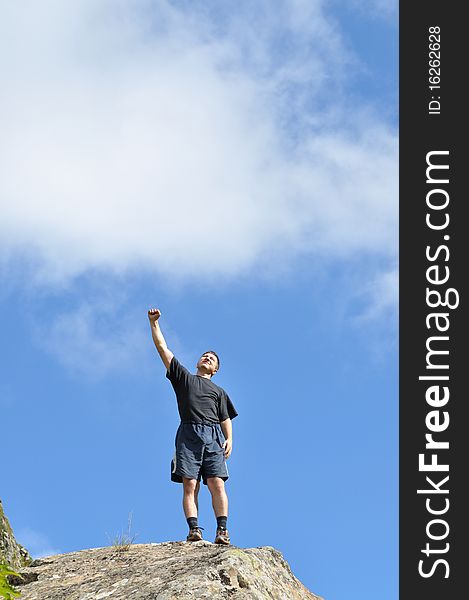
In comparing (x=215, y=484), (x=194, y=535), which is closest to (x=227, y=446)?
(x=215, y=484)

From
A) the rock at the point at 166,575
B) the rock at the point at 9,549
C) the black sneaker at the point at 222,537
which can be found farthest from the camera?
the rock at the point at 9,549

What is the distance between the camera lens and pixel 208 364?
11.4m

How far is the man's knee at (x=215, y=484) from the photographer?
34.9 feet

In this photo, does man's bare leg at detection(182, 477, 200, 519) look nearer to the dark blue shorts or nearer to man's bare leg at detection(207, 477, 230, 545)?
the dark blue shorts

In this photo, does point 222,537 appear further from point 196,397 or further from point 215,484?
point 196,397

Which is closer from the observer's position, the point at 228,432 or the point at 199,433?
the point at 199,433

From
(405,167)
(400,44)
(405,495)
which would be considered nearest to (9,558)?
(405,495)

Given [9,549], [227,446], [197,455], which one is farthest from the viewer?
[227,446]

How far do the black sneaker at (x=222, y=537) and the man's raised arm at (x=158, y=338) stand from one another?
2.07 metres

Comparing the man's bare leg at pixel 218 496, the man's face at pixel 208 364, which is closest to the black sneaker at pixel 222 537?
the man's bare leg at pixel 218 496

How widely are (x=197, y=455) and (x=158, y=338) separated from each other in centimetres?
147

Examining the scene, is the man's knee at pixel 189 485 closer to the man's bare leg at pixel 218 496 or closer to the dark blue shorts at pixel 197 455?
the dark blue shorts at pixel 197 455

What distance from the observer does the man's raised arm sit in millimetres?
11031

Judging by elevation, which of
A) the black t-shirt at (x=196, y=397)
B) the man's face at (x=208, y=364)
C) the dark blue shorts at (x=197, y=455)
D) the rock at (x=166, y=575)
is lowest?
the rock at (x=166, y=575)
